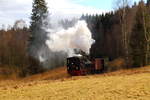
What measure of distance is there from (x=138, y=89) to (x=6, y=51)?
61.9m

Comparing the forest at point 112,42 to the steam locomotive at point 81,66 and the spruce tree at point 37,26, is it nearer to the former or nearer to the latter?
the spruce tree at point 37,26

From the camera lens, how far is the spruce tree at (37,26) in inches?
2547

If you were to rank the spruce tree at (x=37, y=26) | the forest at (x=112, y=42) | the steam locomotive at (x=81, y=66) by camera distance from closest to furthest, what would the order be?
1. the steam locomotive at (x=81, y=66)
2. the forest at (x=112, y=42)
3. the spruce tree at (x=37, y=26)

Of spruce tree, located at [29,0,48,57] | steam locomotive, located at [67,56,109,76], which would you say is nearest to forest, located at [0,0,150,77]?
spruce tree, located at [29,0,48,57]

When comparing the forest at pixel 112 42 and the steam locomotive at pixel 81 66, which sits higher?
the forest at pixel 112 42

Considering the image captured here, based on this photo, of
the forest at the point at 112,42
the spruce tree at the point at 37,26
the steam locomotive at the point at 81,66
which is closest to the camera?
the steam locomotive at the point at 81,66

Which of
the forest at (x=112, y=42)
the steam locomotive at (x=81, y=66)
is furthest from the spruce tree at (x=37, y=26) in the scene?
the steam locomotive at (x=81, y=66)

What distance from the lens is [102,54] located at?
73.6 metres

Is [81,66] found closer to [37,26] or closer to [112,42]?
[37,26]

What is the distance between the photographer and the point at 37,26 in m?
66.0

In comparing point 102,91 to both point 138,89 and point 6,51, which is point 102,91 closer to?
point 138,89

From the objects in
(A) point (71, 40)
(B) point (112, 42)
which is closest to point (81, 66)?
(A) point (71, 40)

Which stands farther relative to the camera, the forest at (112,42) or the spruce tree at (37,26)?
the spruce tree at (37,26)

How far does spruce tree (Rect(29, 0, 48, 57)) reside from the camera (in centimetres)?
6469
